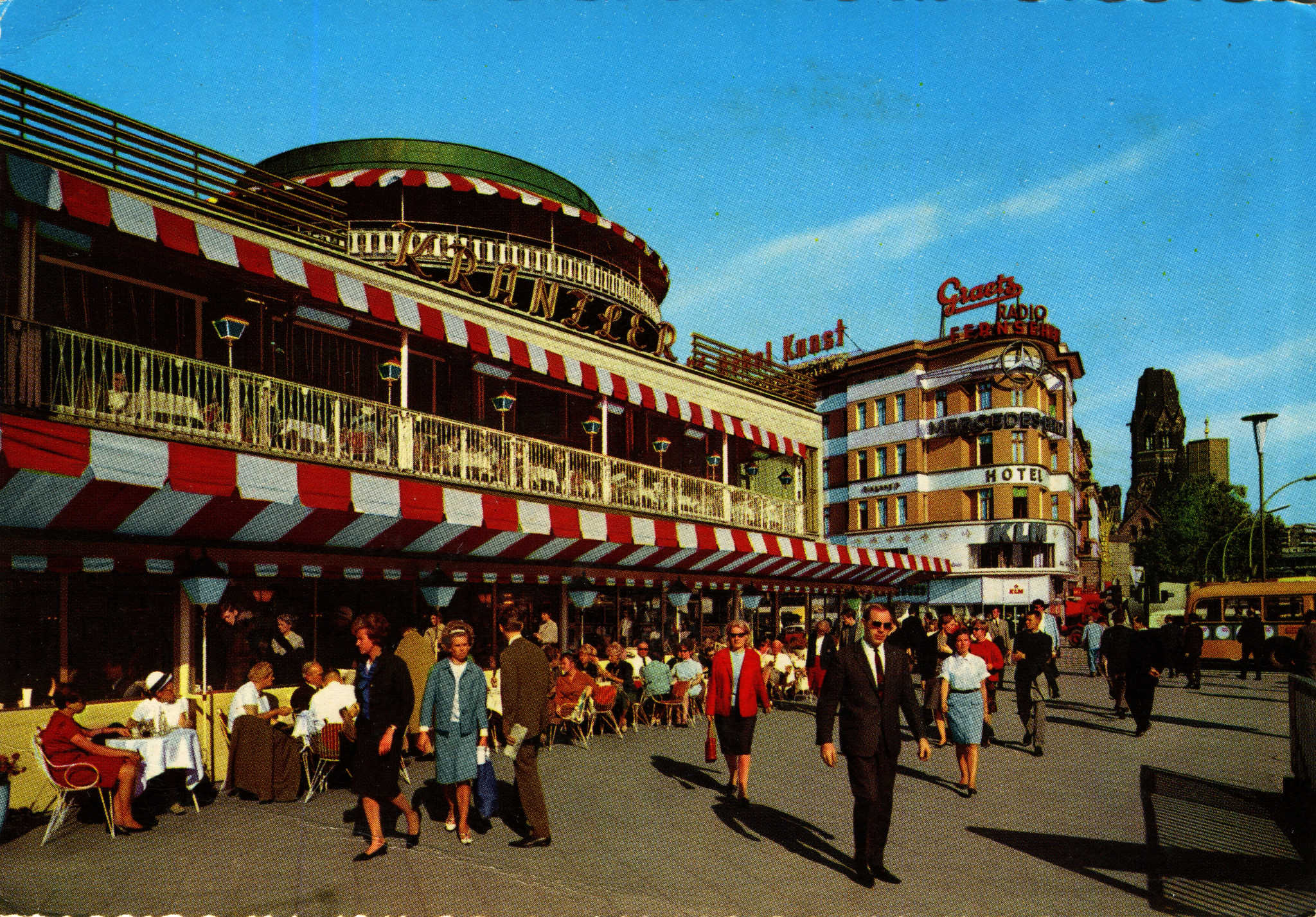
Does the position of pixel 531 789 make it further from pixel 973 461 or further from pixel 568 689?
pixel 973 461

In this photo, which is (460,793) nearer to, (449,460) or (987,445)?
(449,460)

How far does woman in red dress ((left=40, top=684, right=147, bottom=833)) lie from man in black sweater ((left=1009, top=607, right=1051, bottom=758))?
961 centimetres

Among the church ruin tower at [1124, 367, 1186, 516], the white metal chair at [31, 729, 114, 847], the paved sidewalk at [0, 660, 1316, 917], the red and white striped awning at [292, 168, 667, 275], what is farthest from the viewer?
the church ruin tower at [1124, 367, 1186, 516]

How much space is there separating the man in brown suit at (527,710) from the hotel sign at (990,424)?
147ft

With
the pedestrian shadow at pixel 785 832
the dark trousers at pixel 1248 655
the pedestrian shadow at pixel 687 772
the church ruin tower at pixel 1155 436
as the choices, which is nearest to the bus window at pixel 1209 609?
the dark trousers at pixel 1248 655

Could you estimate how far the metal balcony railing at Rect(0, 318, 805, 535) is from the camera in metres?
9.73

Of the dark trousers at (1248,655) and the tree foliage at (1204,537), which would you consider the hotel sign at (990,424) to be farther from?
the dark trousers at (1248,655)

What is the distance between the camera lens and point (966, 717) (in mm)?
9484

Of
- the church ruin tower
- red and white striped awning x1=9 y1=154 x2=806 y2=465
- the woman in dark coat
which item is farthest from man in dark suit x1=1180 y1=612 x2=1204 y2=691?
the church ruin tower

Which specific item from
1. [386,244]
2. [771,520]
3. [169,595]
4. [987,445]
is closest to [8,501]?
[169,595]

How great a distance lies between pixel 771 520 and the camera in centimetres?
2262

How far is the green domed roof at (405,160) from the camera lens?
71.3 ft

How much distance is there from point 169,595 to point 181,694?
112 cm

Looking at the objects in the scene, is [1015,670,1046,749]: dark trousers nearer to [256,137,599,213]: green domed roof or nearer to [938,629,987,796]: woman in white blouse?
[938,629,987,796]: woman in white blouse
